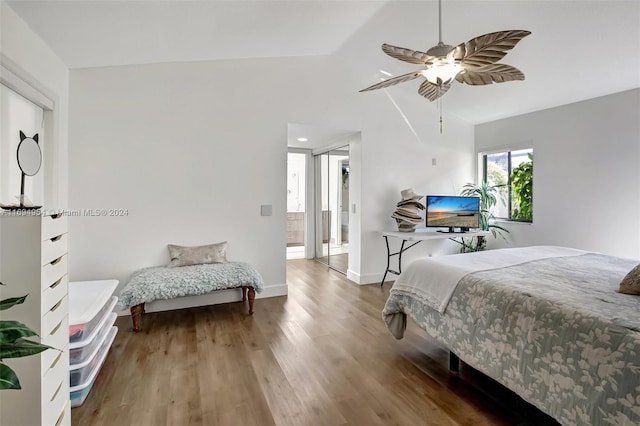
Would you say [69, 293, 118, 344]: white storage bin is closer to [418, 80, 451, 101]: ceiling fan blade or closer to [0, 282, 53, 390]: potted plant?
[0, 282, 53, 390]: potted plant

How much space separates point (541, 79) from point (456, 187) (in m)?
1.93

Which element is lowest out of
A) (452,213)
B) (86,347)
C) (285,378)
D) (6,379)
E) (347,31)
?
(285,378)

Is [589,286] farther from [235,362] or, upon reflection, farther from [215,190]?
[215,190]

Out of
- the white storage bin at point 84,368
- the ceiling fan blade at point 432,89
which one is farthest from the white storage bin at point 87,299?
the ceiling fan blade at point 432,89

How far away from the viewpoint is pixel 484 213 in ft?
15.6

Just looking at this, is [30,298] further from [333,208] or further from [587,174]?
[587,174]

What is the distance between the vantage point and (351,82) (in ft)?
13.6

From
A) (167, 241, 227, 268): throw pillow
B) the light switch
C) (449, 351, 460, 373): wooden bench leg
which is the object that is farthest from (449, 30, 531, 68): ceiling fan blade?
(167, 241, 227, 268): throw pillow

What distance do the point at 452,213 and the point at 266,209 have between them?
2.65 meters

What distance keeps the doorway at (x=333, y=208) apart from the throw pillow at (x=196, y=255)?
7.15 feet

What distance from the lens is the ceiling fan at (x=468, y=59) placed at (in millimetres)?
1629

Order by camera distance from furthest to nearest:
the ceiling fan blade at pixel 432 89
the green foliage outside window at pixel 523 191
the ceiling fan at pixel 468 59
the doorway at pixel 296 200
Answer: the doorway at pixel 296 200
the green foliage outside window at pixel 523 191
the ceiling fan blade at pixel 432 89
the ceiling fan at pixel 468 59

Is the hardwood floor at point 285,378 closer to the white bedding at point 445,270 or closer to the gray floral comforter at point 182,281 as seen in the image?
the gray floral comforter at point 182,281

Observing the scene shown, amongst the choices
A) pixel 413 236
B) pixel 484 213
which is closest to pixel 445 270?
pixel 413 236
